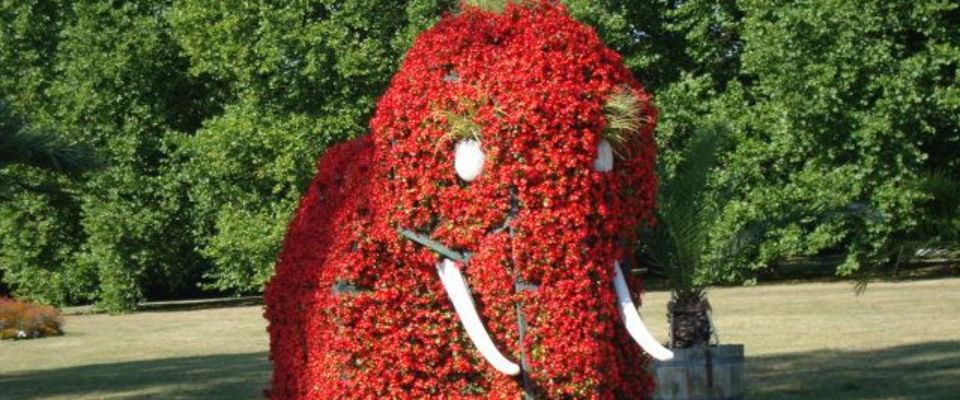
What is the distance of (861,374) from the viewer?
1686 cm

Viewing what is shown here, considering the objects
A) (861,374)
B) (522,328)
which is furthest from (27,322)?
(522,328)

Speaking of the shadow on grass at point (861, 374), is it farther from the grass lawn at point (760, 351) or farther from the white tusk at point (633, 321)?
the white tusk at point (633, 321)

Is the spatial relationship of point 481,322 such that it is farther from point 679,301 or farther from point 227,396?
point 227,396

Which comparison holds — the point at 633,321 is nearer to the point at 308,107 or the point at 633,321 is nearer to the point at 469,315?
the point at 469,315

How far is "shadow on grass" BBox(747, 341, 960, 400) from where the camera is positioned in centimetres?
1520

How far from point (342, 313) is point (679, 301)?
23.7ft

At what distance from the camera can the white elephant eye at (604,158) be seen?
7664 mm

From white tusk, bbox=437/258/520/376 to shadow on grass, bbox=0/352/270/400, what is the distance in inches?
384

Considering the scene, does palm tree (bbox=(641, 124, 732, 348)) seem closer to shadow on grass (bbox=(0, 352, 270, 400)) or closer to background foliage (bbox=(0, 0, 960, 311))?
shadow on grass (bbox=(0, 352, 270, 400))

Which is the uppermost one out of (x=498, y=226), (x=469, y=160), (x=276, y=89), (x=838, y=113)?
(x=276, y=89)

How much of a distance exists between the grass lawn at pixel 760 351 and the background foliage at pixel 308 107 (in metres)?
1.65

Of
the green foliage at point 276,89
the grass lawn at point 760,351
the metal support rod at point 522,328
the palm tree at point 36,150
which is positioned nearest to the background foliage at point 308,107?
the green foliage at point 276,89

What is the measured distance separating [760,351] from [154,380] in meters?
7.77

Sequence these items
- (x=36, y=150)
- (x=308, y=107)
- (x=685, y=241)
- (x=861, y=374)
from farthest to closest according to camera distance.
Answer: (x=308, y=107) → (x=36, y=150) → (x=861, y=374) → (x=685, y=241)
